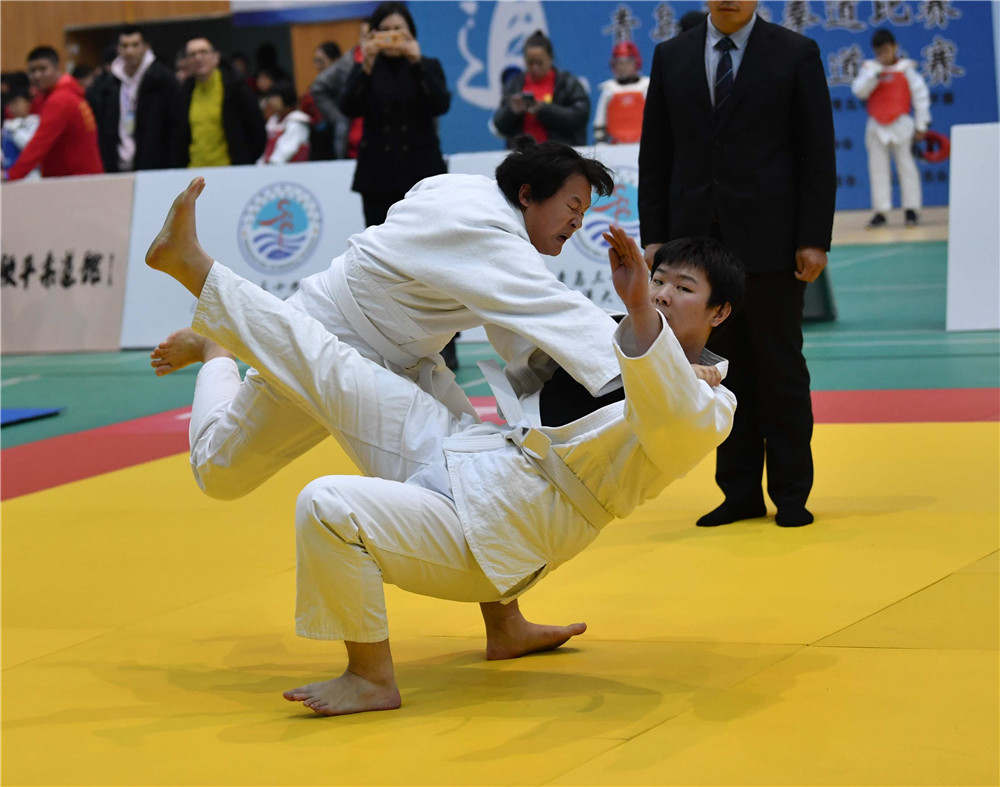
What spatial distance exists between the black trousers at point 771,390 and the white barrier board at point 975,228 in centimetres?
345

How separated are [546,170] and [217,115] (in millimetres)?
7029

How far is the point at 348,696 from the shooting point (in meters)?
2.58

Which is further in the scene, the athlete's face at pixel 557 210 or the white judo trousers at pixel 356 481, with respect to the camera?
the athlete's face at pixel 557 210

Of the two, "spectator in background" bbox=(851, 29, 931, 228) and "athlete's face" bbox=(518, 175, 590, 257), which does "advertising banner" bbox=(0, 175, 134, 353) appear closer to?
"athlete's face" bbox=(518, 175, 590, 257)

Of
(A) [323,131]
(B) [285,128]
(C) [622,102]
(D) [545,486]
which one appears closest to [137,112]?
(B) [285,128]

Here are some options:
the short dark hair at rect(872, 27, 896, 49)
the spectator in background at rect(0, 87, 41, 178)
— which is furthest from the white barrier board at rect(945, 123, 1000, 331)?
the spectator in background at rect(0, 87, 41, 178)

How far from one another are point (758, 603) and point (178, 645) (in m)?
1.43

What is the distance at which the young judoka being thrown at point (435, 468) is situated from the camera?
2.51m

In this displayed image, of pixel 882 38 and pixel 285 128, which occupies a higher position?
pixel 882 38

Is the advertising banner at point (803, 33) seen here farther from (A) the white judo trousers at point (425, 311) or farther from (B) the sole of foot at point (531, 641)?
(B) the sole of foot at point (531, 641)

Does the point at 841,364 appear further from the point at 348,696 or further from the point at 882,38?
the point at 882,38

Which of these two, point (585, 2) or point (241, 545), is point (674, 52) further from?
point (585, 2)

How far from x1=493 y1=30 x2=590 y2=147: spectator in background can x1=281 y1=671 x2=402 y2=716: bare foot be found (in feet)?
20.6

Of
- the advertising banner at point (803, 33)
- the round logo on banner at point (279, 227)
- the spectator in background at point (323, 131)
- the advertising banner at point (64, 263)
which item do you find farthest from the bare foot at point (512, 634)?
the advertising banner at point (803, 33)
